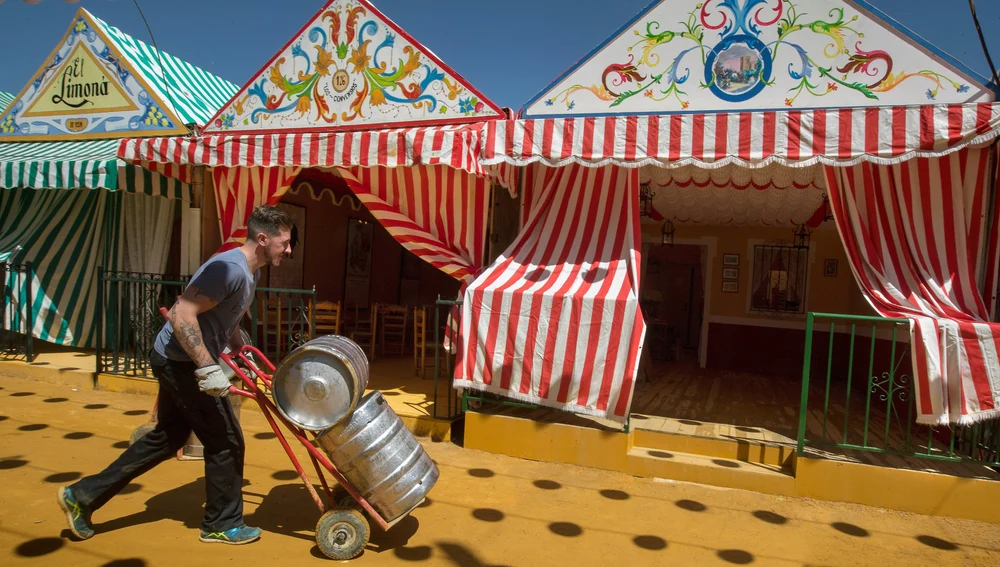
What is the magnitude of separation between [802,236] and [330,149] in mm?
6392

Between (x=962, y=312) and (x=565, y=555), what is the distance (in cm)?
312

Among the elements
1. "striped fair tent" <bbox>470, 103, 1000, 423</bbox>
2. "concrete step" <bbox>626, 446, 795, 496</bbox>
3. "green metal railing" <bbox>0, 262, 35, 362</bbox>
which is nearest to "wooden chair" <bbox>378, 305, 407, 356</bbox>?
"striped fair tent" <bbox>470, 103, 1000, 423</bbox>

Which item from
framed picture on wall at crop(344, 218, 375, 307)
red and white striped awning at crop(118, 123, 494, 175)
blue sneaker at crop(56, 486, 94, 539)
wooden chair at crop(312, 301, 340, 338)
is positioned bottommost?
blue sneaker at crop(56, 486, 94, 539)

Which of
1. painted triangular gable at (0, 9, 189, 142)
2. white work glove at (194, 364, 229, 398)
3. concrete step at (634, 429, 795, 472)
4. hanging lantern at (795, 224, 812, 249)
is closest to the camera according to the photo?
white work glove at (194, 364, 229, 398)

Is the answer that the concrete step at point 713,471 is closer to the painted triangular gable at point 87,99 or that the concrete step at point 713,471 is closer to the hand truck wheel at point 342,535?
the hand truck wheel at point 342,535

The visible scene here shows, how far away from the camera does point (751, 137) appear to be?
4.37 m

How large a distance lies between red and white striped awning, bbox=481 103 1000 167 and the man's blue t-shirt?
2442mm

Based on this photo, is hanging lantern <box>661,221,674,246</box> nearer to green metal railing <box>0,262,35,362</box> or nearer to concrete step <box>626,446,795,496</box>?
concrete step <box>626,446,795,496</box>

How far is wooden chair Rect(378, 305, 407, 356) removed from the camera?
26.9ft

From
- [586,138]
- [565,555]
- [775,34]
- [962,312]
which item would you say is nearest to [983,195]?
[962,312]

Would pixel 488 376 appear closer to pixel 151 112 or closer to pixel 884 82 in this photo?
pixel 884 82

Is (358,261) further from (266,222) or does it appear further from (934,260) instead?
(934,260)

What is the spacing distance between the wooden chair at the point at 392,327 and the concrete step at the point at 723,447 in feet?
13.7

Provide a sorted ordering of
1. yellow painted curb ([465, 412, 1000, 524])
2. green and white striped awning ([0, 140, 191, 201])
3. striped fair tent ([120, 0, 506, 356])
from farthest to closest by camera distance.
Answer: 1. green and white striped awning ([0, 140, 191, 201])
2. striped fair tent ([120, 0, 506, 356])
3. yellow painted curb ([465, 412, 1000, 524])
